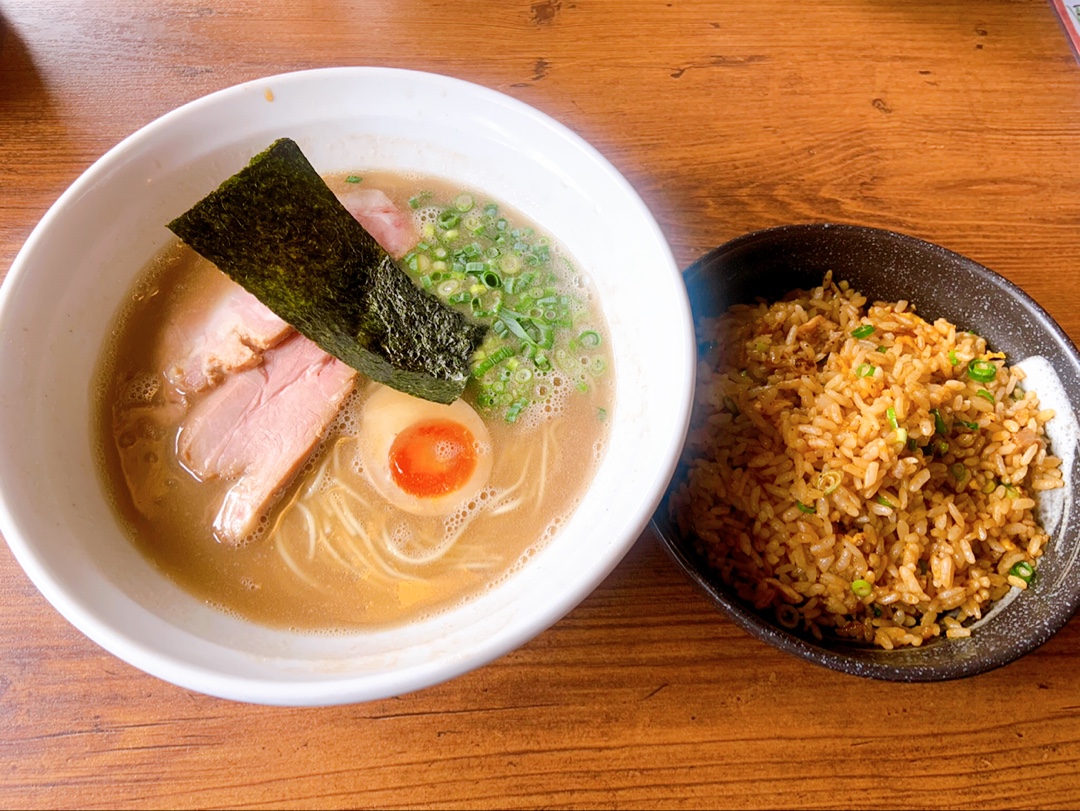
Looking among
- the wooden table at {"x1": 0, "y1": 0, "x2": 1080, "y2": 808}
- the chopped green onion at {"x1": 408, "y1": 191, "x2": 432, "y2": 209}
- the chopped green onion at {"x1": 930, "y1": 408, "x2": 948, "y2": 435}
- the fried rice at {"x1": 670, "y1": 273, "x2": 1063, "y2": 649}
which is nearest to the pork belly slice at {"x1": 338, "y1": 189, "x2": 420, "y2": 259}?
the chopped green onion at {"x1": 408, "y1": 191, "x2": 432, "y2": 209}

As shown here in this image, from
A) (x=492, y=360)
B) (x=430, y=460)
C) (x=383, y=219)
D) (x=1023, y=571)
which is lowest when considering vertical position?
(x=1023, y=571)

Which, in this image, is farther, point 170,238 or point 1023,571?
point 170,238

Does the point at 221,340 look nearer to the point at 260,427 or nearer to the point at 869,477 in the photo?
the point at 260,427

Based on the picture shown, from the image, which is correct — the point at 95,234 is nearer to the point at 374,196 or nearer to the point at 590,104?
the point at 374,196

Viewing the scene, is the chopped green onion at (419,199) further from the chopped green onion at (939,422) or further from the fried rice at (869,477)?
the chopped green onion at (939,422)

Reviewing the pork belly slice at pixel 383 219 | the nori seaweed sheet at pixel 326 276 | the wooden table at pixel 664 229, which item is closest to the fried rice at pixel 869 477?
the wooden table at pixel 664 229

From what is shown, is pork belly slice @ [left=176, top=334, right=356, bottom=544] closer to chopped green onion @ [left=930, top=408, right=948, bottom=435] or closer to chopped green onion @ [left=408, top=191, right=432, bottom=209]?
chopped green onion @ [left=408, top=191, right=432, bottom=209]

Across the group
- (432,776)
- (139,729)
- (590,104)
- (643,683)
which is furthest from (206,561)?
(590,104)

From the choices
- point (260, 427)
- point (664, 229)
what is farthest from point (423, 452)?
point (664, 229)
